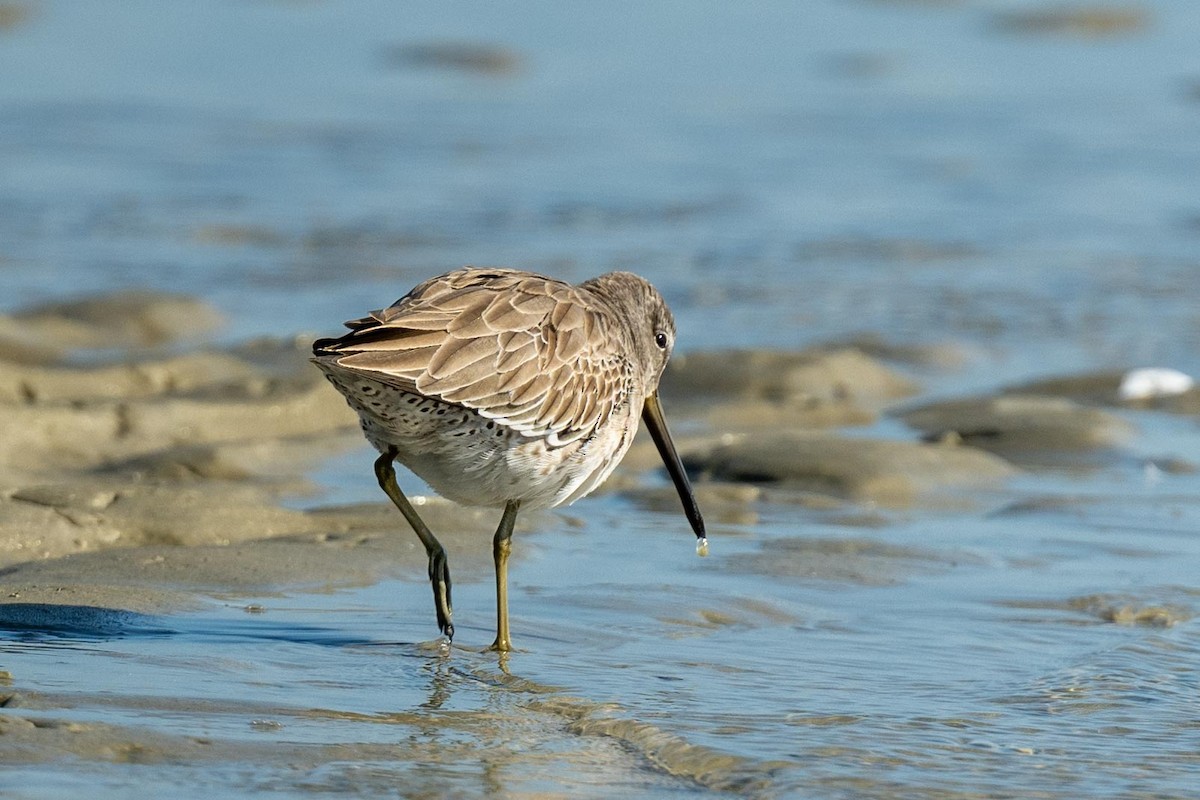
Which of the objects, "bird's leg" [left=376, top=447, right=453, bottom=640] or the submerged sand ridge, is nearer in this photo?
"bird's leg" [left=376, top=447, right=453, bottom=640]

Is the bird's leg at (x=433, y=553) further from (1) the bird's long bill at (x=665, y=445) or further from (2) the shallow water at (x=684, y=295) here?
(1) the bird's long bill at (x=665, y=445)

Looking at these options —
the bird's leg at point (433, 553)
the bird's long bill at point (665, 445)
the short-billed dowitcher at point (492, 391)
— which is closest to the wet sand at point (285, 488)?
the bird's leg at point (433, 553)

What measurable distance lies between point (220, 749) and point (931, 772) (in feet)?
A: 5.50

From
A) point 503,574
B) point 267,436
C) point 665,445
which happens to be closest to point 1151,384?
point 665,445

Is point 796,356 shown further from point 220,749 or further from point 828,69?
point 828,69

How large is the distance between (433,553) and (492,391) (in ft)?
1.85

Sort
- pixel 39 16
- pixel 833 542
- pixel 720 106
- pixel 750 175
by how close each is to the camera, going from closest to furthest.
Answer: pixel 833 542 → pixel 750 175 → pixel 720 106 → pixel 39 16

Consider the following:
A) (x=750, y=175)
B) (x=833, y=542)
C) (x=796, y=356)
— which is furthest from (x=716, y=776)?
(x=750, y=175)

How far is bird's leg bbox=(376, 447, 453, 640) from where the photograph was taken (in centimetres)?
550

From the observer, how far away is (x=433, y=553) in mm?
5598

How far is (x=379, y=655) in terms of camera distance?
17.7ft

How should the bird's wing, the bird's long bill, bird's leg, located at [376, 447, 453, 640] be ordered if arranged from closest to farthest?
1. the bird's wing
2. bird's leg, located at [376, 447, 453, 640]
3. the bird's long bill

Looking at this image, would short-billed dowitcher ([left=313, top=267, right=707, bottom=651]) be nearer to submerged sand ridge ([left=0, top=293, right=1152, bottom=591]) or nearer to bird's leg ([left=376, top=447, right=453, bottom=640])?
bird's leg ([left=376, top=447, right=453, bottom=640])

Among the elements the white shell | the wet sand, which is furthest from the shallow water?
the white shell
